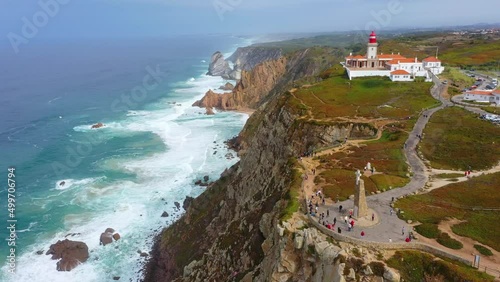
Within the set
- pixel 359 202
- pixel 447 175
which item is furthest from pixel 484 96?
pixel 359 202

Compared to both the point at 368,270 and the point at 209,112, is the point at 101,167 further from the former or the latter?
the point at 368,270

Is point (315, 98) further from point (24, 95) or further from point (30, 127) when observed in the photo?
point (24, 95)

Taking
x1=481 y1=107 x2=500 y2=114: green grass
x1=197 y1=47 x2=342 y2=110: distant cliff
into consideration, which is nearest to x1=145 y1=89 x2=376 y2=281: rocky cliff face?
x1=481 y1=107 x2=500 y2=114: green grass

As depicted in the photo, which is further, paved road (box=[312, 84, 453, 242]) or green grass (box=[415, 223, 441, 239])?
paved road (box=[312, 84, 453, 242])

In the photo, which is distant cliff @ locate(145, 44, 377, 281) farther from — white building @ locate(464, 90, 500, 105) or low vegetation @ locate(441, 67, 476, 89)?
low vegetation @ locate(441, 67, 476, 89)

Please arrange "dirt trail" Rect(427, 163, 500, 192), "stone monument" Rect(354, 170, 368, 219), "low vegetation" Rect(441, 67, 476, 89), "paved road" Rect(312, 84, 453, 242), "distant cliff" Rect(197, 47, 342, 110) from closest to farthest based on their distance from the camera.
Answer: "paved road" Rect(312, 84, 453, 242)
"stone monument" Rect(354, 170, 368, 219)
"dirt trail" Rect(427, 163, 500, 192)
"low vegetation" Rect(441, 67, 476, 89)
"distant cliff" Rect(197, 47, 342, 110)

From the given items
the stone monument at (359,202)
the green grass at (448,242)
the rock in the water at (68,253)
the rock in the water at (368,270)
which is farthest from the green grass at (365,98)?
the rock in the water at (68,253)

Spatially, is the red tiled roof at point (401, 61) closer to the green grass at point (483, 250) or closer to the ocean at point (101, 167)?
the ocean at point (101, 167)
